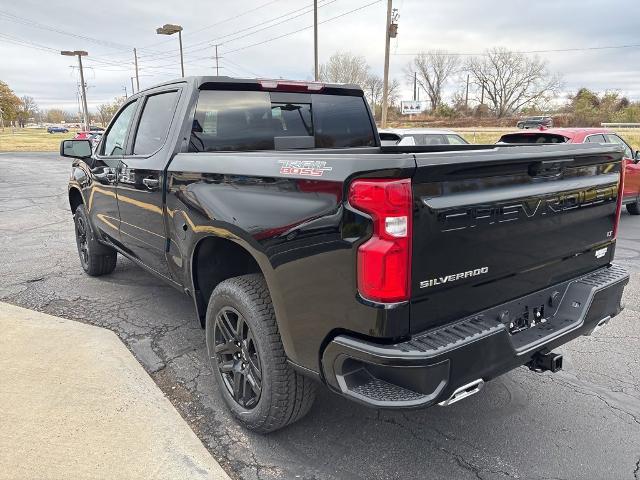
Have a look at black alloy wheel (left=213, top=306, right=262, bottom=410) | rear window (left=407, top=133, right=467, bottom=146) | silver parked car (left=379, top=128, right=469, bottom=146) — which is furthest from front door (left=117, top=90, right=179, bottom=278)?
rear window (left=407, top=133, right=467, bottom=146)

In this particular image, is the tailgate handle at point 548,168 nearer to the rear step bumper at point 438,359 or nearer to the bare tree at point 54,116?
the rear step bumper at point 438,359

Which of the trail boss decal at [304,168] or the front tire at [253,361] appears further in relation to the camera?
the front tire at [253,361]

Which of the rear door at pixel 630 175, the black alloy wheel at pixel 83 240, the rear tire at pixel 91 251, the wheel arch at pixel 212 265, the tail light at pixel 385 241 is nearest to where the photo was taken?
the tail light at pixel 385 241

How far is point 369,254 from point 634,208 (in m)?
10.2

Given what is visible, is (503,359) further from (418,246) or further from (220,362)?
(220,362)

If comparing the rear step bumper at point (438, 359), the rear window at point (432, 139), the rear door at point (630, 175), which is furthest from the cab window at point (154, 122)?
the rear door at point (630, 175)

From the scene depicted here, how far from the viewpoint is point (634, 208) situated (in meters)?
10.2

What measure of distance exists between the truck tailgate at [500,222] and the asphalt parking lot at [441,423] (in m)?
0.88

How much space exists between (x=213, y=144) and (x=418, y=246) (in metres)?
2.01

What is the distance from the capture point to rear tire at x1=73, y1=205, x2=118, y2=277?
5478mm

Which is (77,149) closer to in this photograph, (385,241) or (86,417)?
(86,417)

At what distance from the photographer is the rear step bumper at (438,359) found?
2018mm

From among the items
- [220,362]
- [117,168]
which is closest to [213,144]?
[117,168]

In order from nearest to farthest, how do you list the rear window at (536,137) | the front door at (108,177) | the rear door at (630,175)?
the front door at (108,177) → the rear window at (536,137) → the rear door at (630,175)
